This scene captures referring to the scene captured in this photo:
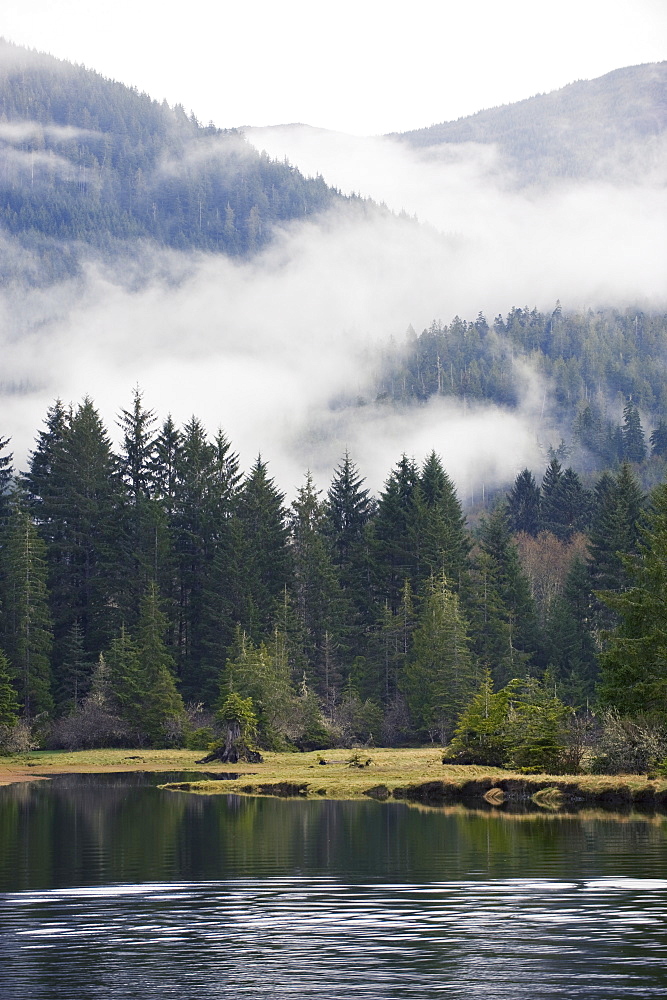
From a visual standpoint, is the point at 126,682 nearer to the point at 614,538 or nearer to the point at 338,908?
the point at 614,538

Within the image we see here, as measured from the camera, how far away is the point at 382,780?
2120 inches

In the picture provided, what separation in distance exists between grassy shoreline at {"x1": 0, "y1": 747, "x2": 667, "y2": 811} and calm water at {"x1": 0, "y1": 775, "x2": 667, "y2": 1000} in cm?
512

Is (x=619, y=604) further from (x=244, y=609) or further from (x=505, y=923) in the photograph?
(x=244, y=609)

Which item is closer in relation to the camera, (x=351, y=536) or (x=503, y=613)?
(x=503, y=613)

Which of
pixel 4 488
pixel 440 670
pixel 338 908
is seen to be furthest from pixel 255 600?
pixel 338 908

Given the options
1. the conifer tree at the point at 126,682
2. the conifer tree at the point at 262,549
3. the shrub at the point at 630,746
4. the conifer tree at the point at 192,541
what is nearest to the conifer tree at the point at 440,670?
the conifer tree at the point at 262,549

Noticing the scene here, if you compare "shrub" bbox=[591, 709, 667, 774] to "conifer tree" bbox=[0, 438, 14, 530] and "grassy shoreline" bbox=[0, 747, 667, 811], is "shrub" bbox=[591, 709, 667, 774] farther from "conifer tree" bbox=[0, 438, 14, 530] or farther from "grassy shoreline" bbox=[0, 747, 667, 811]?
"conifer tree" bbox=[0, 438, 14, 530]

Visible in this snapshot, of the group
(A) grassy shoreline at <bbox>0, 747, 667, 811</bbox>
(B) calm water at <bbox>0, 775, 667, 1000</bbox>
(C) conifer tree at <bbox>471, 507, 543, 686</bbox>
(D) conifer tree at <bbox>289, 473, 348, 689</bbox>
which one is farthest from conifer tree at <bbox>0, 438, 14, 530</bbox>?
(B) calm water at <bbox>0, 775, 667, 1000</bbox>

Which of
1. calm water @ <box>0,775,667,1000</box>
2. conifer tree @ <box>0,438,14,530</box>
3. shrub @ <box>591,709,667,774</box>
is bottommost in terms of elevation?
calm water @ <box>0,775,667,1000</box>

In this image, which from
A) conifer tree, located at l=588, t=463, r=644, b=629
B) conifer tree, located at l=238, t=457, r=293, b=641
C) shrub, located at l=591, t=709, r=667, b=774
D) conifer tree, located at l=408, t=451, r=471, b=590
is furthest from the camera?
conifer tree, located at l=408, t=451, r=471, b=590

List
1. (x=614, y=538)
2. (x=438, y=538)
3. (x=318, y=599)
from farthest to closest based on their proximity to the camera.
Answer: (x=318, y=599), (x=438, y=538), (x=614, y=538)

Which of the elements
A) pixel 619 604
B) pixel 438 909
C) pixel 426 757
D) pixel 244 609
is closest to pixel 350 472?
pixel 244 609

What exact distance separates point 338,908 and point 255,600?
8353 centimetres

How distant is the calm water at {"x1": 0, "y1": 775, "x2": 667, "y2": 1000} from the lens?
17.8 m
